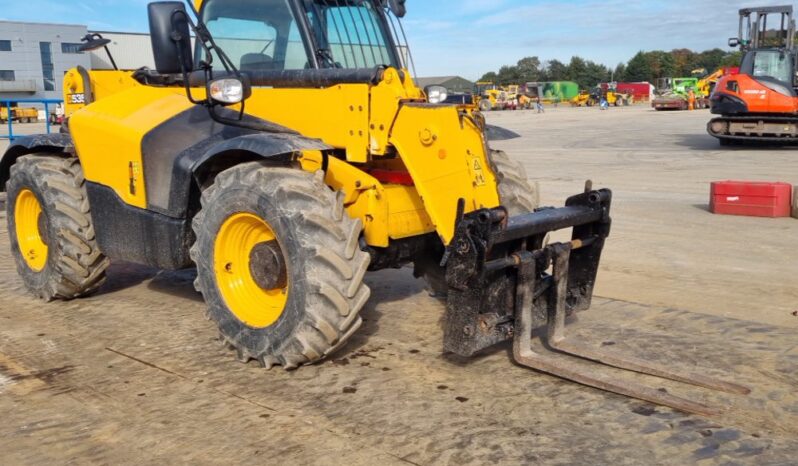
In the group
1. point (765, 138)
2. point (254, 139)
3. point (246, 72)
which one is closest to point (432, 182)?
point (254, 139)

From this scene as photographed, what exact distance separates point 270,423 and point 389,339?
1571 millimetres

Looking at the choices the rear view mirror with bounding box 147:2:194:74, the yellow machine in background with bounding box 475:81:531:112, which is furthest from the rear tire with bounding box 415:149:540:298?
the yellow machine in background with bounding box 475:81:531:112

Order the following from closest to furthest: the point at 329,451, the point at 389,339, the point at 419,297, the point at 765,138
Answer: the point at 329,451 → the point at 389,339 → the point at 419,297 → the point at 765,138

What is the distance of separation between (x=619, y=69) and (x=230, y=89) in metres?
116

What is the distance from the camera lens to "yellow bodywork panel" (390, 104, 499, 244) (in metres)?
4.85

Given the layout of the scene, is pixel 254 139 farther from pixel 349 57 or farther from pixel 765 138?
pixel 765 138

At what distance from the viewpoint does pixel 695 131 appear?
94.3 ft

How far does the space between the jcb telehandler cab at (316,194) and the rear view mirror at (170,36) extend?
0.01 m

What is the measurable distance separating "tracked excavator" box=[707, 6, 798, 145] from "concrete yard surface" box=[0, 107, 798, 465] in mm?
13662

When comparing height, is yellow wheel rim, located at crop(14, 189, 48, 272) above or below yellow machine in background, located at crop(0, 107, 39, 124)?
below

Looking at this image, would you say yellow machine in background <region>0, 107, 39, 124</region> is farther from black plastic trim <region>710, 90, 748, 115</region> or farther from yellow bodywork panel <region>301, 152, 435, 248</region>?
yellow bodywork panel <region>301, 152, 435, 248</region>

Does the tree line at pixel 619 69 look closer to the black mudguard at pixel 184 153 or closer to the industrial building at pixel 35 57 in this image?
the industrial building at pixel 35 57

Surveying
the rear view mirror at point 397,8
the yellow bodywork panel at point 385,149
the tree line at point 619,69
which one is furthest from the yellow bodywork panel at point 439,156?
the tree line at point 619,69

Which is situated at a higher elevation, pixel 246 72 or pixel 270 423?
pixel 246 72
